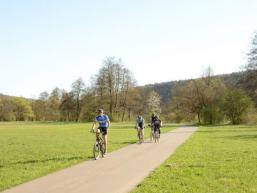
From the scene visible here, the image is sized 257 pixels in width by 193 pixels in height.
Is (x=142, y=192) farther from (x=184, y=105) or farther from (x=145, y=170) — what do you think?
(x=184, y=105)

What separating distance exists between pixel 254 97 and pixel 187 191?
53597mm

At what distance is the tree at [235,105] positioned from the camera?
73125 mm

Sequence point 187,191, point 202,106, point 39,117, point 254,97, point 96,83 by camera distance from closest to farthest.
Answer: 1. point 187,191
2. point 254,97
3. point 202,106
4. point 96,83
5. point 39,117

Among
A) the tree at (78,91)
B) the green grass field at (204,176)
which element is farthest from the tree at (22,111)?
the green grass field at (204,176)

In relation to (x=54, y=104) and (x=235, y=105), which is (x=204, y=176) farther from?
(x=54, y=104)

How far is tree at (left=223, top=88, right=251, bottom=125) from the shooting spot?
73.1 metres

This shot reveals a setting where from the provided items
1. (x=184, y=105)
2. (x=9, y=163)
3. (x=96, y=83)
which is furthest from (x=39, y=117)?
(x=9, y=163)

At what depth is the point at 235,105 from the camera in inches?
2918

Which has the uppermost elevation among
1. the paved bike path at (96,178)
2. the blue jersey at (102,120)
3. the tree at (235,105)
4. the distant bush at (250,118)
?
the tree at (235,105)

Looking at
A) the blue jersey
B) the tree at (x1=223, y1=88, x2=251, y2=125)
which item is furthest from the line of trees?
the blue jersey

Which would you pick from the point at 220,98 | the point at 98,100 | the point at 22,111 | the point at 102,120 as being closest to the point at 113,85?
the point at 98,100

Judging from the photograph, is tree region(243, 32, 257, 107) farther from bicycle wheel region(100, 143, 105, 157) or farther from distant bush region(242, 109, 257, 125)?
bicycle wheel region(100, 143, 105, 157)

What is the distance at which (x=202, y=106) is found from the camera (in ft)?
277

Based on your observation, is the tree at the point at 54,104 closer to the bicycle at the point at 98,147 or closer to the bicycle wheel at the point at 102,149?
the bicycle wheel at the point at 102,149
